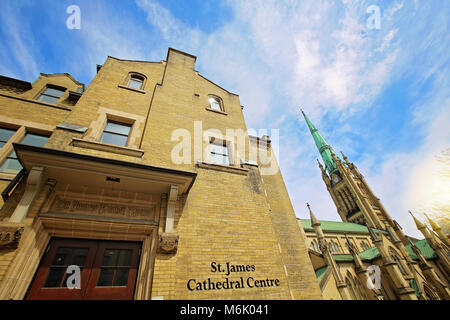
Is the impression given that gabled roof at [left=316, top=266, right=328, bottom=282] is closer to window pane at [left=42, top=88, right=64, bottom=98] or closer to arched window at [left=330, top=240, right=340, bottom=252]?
arched window at [left=330, top=240, right=340, bottom=252]

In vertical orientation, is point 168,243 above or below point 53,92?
below

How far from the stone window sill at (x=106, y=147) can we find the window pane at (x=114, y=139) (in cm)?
81

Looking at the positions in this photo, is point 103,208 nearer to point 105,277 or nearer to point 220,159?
point 105,277

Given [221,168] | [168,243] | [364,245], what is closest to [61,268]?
[168,243]

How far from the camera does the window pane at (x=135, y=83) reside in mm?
9147

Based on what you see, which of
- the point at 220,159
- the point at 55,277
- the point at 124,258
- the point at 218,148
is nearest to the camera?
the point at 55,277

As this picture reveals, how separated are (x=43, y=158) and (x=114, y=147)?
6.16ft

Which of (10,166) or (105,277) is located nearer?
(105,277)

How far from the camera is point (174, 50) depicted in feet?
37.6

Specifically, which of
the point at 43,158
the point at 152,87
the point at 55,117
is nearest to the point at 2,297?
the point at 43,158

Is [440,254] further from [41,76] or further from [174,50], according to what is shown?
[41,76]

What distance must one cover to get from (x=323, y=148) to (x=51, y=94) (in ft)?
211

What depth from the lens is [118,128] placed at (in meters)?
7.19
